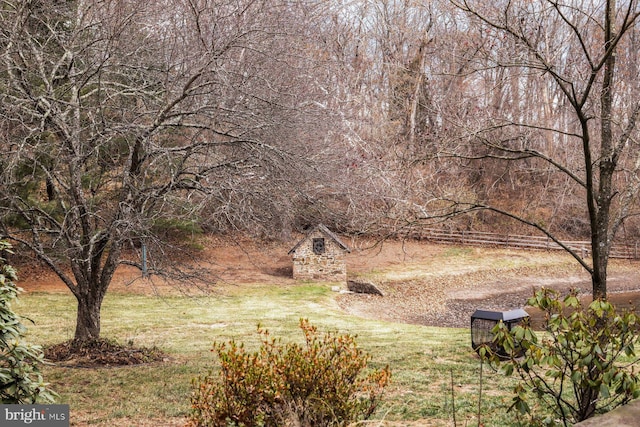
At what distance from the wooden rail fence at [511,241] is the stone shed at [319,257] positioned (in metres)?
7.60

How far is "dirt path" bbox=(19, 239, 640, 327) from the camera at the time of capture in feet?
74.0

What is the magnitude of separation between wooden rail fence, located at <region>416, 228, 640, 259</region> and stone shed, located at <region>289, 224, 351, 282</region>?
7600 millimetres

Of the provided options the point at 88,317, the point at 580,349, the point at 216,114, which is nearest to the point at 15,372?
the point at 580,349

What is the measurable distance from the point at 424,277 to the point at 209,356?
1687 cm

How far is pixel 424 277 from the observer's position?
27.0 meters

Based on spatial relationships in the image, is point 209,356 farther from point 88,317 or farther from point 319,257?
point 319,257

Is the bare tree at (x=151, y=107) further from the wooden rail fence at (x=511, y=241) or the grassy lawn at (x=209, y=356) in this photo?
the wooden rail fence at (x=511, y=241)

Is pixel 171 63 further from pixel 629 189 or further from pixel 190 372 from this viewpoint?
pixel 629 189

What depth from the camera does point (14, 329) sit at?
429 centimetres

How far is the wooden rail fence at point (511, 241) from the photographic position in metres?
32.2

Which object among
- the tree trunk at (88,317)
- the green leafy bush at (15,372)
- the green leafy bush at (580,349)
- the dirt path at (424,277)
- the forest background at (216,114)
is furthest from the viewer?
the dirt path at (424,277)

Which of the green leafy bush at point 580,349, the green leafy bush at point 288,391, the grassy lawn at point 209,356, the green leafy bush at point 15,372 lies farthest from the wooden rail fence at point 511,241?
the green leafy bush at point 15,372

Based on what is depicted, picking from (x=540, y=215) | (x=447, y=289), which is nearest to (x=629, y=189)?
(x=447, y=289)

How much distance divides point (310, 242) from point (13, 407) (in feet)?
71.9
